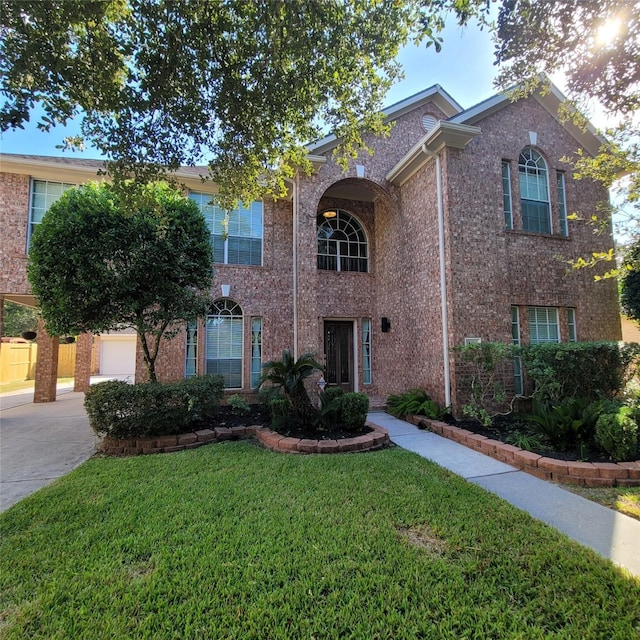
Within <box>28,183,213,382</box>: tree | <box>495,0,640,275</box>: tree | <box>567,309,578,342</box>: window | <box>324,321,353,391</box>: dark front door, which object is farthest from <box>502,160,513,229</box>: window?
<box>28,183,213,382</box>: tree

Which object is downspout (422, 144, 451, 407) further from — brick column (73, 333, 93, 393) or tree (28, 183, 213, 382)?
brick column (73, 333, 93, 393)

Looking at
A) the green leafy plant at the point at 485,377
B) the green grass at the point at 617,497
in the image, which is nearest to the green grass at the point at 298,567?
the green grass at the point at 617,497

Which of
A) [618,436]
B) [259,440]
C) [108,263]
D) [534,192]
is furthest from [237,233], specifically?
[618,436]

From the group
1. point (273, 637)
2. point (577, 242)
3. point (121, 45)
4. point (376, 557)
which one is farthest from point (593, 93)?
point (273, 637)

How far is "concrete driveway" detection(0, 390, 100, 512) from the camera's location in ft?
14.9

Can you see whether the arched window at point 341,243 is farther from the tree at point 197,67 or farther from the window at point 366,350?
the tree at point 197,67

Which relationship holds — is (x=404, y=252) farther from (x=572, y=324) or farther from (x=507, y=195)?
(x=572, y=324)

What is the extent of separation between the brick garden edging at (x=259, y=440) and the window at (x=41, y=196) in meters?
6.78

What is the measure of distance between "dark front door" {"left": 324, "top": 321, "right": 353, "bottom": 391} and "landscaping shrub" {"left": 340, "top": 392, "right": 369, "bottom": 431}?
13.5 feet

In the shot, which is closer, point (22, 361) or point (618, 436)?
point (618, 436)

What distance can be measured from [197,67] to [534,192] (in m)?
8.06

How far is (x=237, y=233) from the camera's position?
10008 mm

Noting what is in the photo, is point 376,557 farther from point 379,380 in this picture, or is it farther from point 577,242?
point 577,242

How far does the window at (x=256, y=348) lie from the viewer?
386 inches
